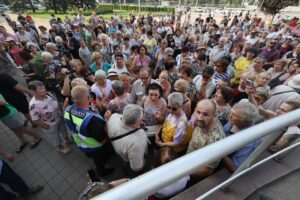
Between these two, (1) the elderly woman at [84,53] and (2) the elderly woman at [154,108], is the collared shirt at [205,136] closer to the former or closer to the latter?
(2) the elderly woman at [154,108]

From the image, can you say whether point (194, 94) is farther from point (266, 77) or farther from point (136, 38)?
point (136, 38)

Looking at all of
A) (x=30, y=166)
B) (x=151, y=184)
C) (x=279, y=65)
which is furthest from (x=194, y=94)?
(x=30, y=166)

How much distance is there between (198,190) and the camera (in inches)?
59.2

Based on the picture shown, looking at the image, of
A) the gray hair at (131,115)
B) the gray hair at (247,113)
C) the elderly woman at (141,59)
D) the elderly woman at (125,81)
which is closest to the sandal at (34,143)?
the elderly woman at (125,81)

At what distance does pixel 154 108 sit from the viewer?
3.03 metres

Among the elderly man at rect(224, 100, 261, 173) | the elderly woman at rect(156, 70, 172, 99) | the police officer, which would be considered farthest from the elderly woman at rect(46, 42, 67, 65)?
the elderly man at rect(224, 100, 261, 173)

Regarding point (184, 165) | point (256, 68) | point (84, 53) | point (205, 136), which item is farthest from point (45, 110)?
point (256, 68)

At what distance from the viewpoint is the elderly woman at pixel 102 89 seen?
3.60 metres

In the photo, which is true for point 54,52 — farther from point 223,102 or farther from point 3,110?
point 223,102

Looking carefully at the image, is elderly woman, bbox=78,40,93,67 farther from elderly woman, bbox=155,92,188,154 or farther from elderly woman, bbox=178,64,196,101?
elderly woman, bbox=155,92,188,154

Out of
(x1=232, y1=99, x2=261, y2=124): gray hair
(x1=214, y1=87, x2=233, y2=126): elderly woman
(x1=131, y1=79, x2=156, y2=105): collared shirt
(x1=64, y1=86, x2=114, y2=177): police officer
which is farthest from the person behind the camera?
(x1=131, y1=79, x2=156, y2=105): collared shirt

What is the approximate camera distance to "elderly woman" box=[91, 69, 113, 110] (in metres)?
3.60

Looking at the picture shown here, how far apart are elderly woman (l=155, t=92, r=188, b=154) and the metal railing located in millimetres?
1503

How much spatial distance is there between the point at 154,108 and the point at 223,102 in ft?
4.14
